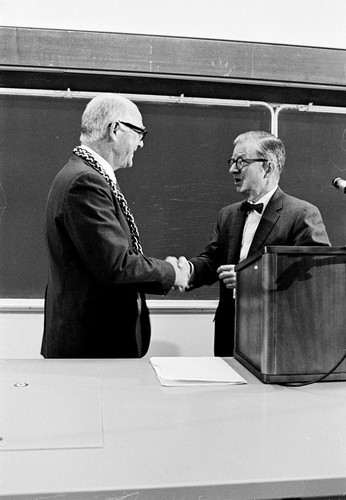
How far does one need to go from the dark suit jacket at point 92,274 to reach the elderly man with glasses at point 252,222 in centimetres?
64

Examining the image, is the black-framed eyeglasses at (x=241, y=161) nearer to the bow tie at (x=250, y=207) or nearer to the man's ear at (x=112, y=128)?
the bow tie at (x=250, y=207)

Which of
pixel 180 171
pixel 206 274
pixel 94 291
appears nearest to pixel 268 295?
pixel 94 291

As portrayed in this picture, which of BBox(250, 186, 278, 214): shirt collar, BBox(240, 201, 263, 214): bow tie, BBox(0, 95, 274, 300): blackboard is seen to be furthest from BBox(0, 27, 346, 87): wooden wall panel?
BBox(240, 201, 263, 214): bow tie

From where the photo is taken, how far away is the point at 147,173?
2570 millimetres

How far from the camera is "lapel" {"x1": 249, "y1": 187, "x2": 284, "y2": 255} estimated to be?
7.22 ft

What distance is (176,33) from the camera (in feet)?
7.88

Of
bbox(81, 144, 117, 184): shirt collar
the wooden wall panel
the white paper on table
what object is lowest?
the white paper on table

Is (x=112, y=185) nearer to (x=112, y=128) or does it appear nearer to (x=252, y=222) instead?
(x=112, y=128)

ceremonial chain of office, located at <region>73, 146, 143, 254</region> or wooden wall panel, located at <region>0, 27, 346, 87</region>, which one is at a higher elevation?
wooden wall panel, located at <region>0, 27, 346, 87</region>

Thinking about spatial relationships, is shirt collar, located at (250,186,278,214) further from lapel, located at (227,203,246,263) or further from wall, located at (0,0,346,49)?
wall, located at (0,0,346,49)

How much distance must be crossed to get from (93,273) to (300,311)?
0.65m

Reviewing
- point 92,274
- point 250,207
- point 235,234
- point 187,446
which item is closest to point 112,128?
point 92,274

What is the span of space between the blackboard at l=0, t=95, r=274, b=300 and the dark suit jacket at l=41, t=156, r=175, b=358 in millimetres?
849

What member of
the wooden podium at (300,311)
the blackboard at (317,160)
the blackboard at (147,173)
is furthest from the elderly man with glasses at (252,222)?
the wooden podium at (300,311)
